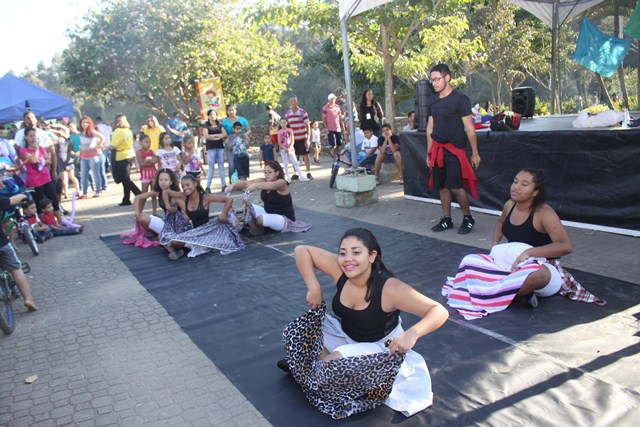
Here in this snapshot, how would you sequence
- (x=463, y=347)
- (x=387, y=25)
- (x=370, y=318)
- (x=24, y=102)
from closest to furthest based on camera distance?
(x=370, y=318)
(x=463, y=347)
(x=387, y=25)
(x=24, y=102)

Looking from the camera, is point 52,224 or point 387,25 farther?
point 387,25

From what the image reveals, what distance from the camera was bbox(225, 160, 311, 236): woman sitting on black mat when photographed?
685 cm

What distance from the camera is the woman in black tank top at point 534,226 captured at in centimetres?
403

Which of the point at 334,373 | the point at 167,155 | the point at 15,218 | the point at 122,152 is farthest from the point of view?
the point at 122,152

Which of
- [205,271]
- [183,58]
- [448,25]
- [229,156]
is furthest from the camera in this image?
[183,58]

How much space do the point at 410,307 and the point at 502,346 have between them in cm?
108

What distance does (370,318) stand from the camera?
2947 millimetres

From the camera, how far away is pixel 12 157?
27.3ft

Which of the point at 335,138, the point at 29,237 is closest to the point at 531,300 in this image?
the point at 29,237

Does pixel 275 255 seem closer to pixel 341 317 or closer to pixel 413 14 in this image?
pixel 341 317

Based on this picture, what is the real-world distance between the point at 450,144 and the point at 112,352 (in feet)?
14.0

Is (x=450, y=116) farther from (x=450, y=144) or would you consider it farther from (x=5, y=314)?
(x=5, y=314)

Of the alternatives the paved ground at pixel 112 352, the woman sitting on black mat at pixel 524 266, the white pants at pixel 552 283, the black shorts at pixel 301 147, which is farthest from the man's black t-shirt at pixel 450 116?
the black shorts at pixel 301 147

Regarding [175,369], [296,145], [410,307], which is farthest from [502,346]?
[296,145]
